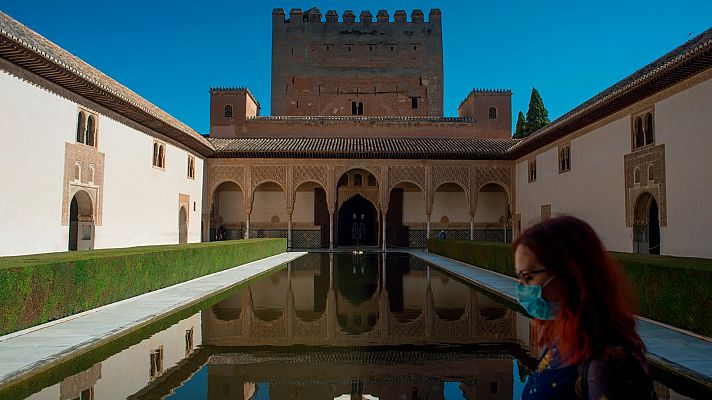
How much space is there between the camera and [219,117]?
89.8 feet

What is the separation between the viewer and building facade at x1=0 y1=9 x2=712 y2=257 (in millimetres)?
10641

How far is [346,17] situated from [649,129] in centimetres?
2540

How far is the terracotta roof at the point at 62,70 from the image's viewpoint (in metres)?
9.47

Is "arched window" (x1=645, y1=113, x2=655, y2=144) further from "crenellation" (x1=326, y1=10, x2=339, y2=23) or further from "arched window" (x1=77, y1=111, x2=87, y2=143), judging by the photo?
"crenellation" (x1=326, y1=10, x2=339, y2=23)

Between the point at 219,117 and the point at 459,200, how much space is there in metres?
12.6

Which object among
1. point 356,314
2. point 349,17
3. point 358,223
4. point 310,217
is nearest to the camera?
point 356,314

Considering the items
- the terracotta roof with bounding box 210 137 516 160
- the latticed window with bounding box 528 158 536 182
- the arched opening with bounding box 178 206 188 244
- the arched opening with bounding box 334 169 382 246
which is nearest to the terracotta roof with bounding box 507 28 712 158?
the latticed window with bounding box 528 158 536 182

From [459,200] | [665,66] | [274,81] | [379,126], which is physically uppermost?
[274,81]

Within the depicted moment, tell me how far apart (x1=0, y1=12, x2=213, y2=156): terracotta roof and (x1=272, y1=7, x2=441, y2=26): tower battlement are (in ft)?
61.5

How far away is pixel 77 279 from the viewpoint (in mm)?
7004

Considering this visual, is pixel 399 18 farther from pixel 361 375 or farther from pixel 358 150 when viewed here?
pixel 361 375

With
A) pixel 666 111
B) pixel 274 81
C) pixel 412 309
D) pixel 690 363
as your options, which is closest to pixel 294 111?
pixel 274 81

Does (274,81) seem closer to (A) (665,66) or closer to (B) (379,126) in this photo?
(B) (379,126)

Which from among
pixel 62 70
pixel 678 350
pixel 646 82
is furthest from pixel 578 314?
pixel 646 82
